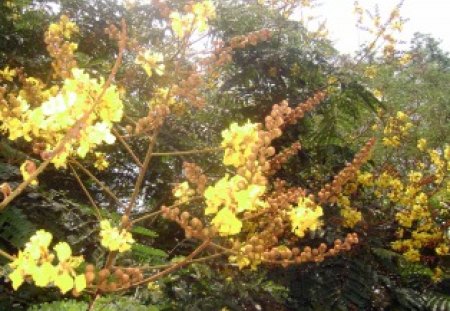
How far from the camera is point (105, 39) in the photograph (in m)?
Result: 3.96

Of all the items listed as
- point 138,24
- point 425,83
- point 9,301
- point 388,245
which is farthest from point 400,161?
point 9,301

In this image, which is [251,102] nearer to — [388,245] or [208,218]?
[208,218]

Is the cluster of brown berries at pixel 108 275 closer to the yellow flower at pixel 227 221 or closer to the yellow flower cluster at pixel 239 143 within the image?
the yellow flower at pixel 227 221

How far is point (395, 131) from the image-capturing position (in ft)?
21.0

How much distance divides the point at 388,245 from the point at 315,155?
3.32 ft

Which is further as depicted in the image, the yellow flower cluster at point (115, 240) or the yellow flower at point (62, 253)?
the yellow flower cluster at point (115, 240)

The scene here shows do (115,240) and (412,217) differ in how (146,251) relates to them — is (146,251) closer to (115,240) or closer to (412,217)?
(115,240)

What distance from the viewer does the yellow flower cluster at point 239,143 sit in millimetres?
1555

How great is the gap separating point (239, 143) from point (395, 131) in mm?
5320

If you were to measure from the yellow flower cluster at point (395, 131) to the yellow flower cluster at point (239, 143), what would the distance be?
4.96 metres

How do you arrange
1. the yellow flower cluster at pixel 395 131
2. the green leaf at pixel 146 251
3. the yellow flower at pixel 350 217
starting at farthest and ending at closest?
1. the yellow flower cluster at pixel 395 131
2. the yellow flower at pixel 350 217
3. the green leaf at pixel 146 251

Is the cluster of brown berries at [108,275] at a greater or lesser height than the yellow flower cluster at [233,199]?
lesser

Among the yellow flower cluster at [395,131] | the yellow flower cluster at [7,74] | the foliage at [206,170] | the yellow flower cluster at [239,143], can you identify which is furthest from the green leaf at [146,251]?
the yellow flower cluster at [395,131]

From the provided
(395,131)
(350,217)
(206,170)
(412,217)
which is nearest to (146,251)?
(206,170)
